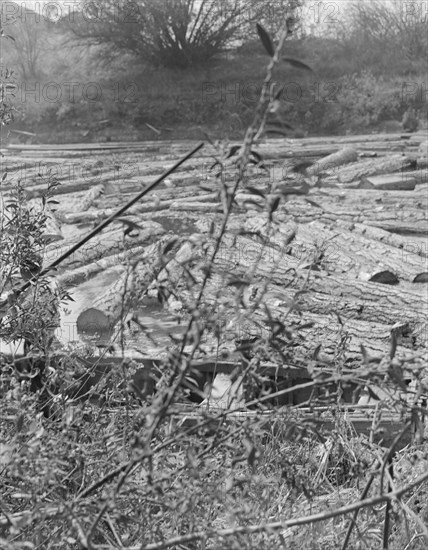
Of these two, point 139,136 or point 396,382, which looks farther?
point 139,136

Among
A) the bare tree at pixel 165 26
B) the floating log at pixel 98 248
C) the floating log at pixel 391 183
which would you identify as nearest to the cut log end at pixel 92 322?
the floating log at pixel 98 248

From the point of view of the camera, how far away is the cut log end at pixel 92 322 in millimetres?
7008

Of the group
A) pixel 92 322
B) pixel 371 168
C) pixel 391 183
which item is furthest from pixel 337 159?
pixel 92 322

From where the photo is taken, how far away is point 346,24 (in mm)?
31875

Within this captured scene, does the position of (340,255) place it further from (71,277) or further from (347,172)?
(347,172)

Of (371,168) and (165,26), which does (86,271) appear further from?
(165,26)

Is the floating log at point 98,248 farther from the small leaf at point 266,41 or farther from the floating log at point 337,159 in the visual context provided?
the small leaf at point 266,41

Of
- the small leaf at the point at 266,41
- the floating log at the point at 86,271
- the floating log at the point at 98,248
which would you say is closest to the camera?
the small leaf at the point at 266,41

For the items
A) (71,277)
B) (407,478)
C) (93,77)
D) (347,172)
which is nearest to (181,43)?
(93,77)

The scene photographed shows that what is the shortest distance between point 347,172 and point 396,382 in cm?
1330

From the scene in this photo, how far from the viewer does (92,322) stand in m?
7.07

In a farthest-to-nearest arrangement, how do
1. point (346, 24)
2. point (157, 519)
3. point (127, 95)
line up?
point (346, 24), point (127, 95), point (157, 519)

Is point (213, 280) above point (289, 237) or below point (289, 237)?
below

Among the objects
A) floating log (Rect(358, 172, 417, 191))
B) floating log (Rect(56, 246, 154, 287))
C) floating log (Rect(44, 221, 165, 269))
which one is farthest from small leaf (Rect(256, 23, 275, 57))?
floating log (Rect(358, 172, 417, 191))
